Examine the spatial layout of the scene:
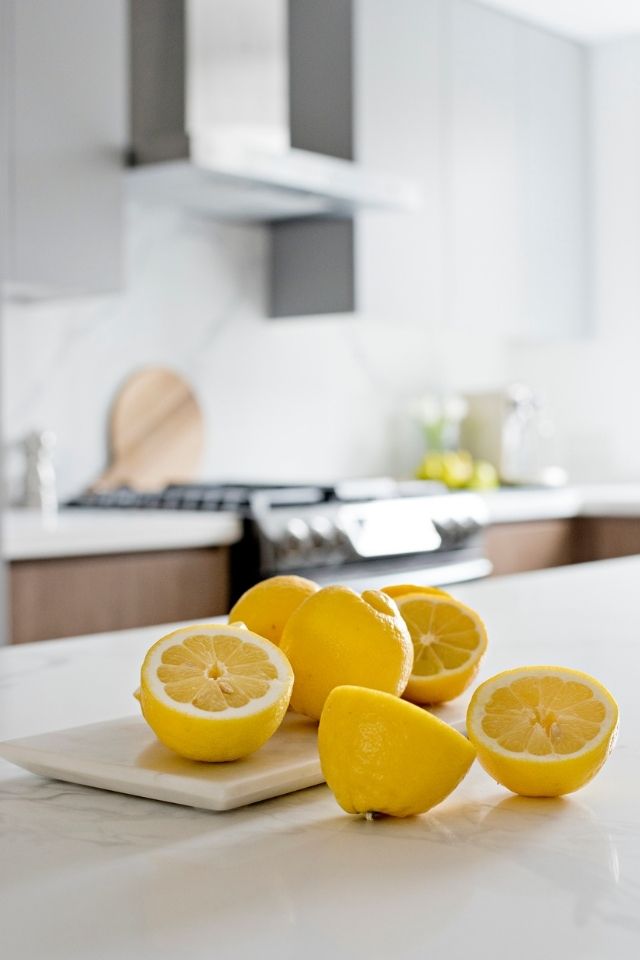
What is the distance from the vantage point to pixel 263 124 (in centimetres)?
352

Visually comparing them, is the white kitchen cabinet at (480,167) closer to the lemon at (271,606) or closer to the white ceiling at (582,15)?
the white ceiling at (582,15)

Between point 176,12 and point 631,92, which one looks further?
point 631,92

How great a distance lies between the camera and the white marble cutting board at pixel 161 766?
765 millimetres

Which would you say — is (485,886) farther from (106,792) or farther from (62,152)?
(62,152)

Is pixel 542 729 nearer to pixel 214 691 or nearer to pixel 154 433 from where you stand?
pixel 214 691

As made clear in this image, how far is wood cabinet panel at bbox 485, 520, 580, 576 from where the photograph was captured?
3857mm

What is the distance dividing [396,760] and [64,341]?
2896 mm

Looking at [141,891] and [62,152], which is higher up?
[62,152]

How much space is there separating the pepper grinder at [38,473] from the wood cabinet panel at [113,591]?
559 mm

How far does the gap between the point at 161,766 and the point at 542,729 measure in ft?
0.75

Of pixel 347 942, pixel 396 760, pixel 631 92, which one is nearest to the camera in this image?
pixel 347 942

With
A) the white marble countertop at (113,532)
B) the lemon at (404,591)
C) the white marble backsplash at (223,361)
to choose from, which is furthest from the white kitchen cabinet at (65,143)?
the lemon at (404,591)

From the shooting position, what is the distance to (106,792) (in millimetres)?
814

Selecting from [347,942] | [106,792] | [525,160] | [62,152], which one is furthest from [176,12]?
[347,942]
